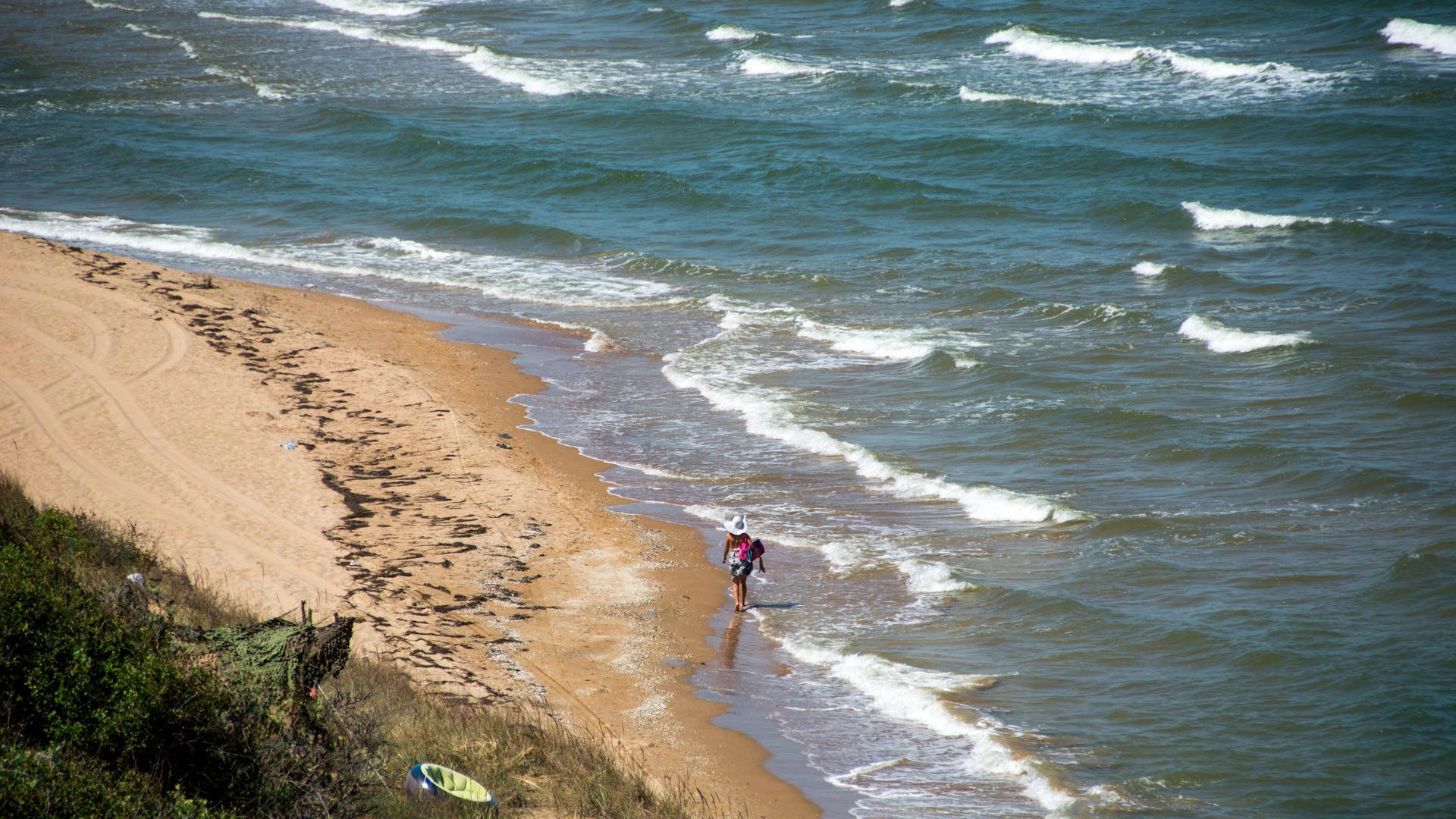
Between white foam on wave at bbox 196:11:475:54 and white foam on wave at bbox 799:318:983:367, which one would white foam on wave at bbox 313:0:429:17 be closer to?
white foam on wave at bbox 196:11:475:54

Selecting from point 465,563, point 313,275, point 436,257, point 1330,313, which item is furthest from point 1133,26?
point 465,563

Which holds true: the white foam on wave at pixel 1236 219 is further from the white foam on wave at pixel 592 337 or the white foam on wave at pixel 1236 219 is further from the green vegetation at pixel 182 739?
the green vegetation at pixel 182 739

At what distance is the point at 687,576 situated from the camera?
1193cm

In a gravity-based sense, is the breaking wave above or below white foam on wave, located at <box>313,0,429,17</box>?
below

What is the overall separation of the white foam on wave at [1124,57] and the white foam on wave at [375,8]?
99.0 ft

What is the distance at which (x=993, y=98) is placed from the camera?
36.1m

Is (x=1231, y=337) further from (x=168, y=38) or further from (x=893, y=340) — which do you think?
(x=168, y=38)

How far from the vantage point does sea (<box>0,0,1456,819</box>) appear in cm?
952

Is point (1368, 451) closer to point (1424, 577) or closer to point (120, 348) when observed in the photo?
point (1424, 577)

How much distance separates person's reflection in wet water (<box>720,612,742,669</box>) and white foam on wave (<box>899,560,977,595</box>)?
5.99ft

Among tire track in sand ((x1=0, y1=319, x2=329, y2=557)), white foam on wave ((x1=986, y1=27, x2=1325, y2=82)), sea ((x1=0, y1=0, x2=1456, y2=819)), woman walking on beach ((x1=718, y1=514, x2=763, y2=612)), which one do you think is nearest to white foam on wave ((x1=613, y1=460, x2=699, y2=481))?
sea ((x1=0, y1=0, x2=1456, y2=819))

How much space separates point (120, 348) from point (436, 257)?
10961mm

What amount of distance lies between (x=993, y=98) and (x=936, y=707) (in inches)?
1190

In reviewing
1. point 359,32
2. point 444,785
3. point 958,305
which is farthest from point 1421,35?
point 359,32
